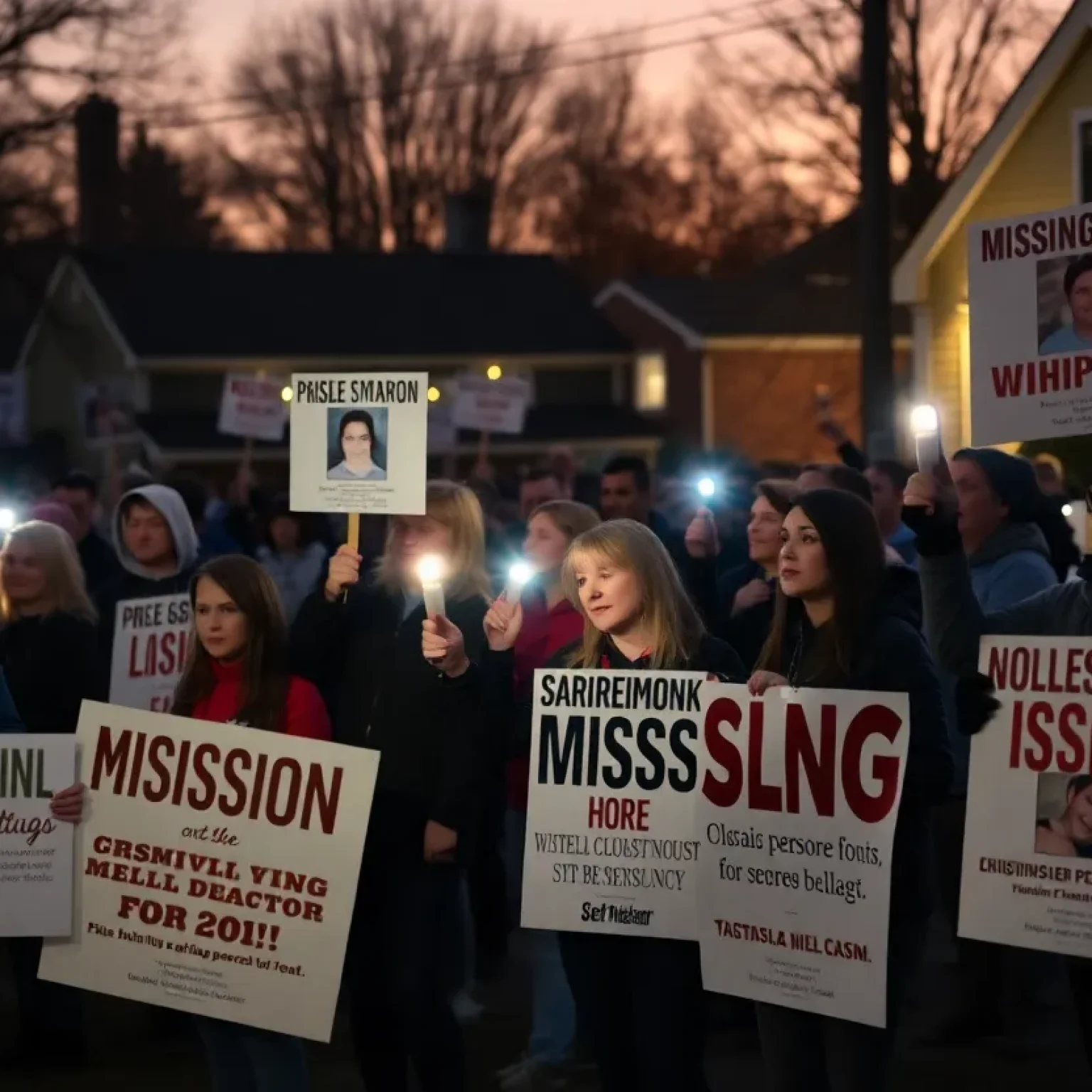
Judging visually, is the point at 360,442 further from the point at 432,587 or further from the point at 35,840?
the point at 35,840

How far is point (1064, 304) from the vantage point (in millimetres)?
5707

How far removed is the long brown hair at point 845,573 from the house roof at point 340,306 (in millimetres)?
41962

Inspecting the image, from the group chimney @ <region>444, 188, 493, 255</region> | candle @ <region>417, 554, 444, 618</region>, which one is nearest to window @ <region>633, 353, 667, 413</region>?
chimney @ <region>444, 188, 493, 255</region>

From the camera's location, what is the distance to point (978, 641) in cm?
552

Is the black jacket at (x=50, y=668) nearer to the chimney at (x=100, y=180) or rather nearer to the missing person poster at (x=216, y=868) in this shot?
the missing person poster at (x=216, y=868)

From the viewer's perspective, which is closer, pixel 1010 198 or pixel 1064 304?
pixel 1064 304

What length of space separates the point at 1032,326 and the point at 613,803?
66.4 inches

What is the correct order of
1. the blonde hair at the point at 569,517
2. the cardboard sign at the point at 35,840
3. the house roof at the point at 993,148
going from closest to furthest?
the cardboard sign at the point at 35,840 < the blonde hair at the point at 569,517 < the house roof at the point at 993,148

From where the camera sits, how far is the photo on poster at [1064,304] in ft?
18.5

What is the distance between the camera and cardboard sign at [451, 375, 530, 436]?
56.9 ft

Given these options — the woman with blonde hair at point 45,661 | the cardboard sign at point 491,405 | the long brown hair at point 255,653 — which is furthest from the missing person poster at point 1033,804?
the cardboard sign at point 491,405

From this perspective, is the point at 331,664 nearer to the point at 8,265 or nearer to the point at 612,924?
the point at 612,924

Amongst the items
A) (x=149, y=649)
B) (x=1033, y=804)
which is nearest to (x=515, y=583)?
(x=1033, y=804)

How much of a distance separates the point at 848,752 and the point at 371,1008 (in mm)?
1667
